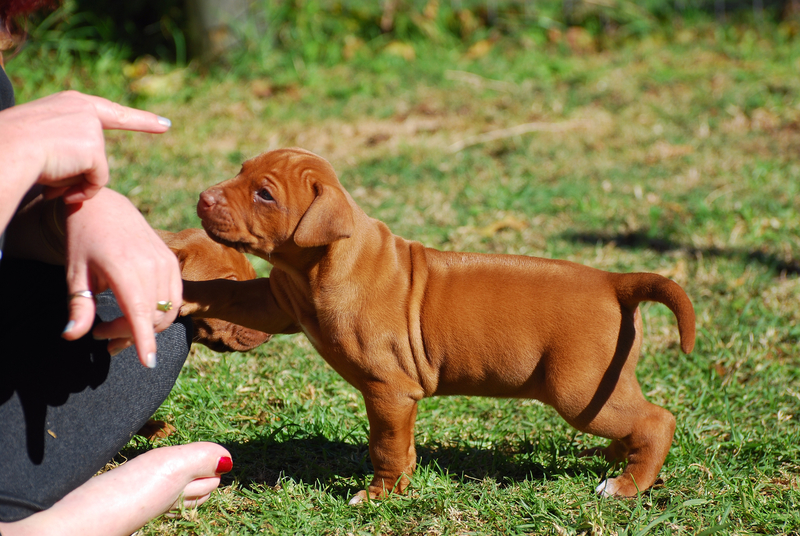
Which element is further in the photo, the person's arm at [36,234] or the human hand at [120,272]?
the person's arm at [36,234]

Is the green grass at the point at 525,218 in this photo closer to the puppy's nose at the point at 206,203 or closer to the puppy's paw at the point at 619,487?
the puppy's paw at the point at 619,487

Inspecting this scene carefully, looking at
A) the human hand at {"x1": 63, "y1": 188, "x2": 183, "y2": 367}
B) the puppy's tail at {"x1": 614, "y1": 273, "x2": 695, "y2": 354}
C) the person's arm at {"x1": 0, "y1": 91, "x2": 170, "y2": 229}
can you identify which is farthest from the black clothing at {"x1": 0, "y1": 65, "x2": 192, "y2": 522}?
the puppy's tail at {"x1": 614, "y1": 273, "x2": 695, "y2": 354}

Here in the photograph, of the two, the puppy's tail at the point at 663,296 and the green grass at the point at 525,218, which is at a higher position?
the puppy's tail at the point at 663,296

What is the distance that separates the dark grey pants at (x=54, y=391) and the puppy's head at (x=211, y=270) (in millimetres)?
351

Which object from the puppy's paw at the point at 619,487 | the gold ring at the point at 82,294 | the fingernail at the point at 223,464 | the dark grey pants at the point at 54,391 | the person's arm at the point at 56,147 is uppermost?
the person's arm at the point at 56,147

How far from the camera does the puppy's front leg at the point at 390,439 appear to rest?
2621 mm

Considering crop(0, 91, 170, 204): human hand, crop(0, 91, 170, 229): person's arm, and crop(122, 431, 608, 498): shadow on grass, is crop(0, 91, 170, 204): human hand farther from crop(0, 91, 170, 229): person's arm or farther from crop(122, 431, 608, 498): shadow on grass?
crop(122, 431, 608, 498): shadow on grass

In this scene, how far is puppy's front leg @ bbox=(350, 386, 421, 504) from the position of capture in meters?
2.62

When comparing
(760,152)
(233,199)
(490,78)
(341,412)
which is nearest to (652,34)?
(490,78)

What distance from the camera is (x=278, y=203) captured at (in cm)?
252

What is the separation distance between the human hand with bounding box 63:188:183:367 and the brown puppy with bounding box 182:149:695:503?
436 millimetres

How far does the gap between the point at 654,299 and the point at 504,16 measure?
6.86m

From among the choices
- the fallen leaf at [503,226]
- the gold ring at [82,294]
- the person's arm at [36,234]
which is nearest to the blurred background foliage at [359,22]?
the fallen leaf at [503,226]

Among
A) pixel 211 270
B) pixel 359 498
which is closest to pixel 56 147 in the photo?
pixel 211 270
